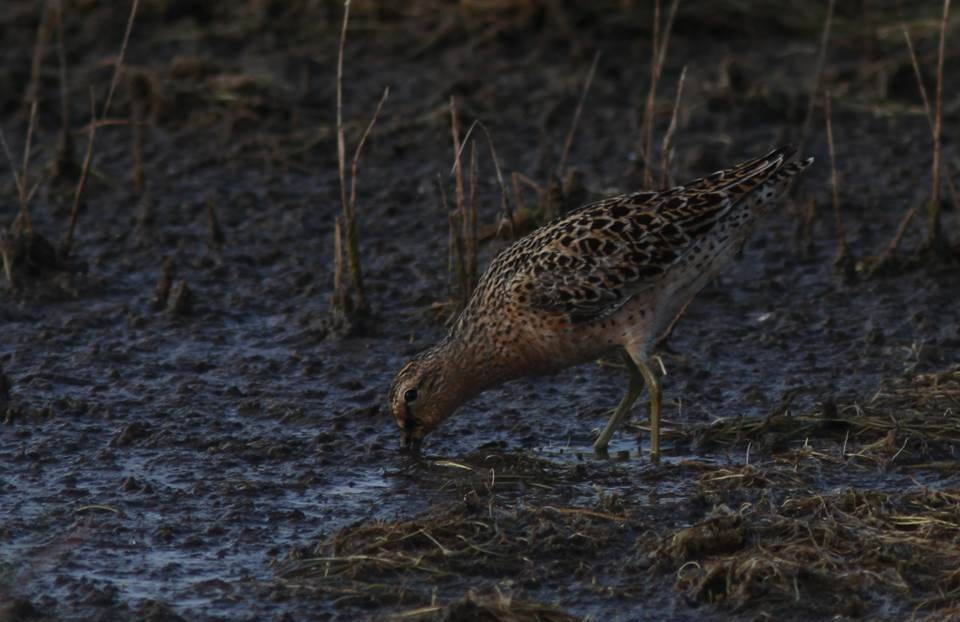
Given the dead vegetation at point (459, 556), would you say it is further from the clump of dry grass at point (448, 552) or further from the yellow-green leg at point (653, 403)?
the yellow-green leg at point (653, 403)

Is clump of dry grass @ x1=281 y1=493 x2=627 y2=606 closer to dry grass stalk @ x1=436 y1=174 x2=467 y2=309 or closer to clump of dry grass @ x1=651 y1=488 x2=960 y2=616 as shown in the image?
clump of dry grass @ x1=651 y1=488 x2=960 y2=616

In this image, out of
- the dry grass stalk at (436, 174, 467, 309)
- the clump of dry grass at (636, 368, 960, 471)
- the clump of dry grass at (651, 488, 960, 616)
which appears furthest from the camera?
the dry grass stalk at (436, 174, 467, 309)

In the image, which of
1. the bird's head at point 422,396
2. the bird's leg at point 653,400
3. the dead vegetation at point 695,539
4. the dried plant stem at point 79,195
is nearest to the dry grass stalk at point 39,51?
the dried plant stem at point 79,195

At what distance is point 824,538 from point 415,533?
1394 millimetres

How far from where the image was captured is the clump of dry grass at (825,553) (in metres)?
5.78

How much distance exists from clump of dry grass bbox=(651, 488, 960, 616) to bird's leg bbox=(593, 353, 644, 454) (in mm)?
1035

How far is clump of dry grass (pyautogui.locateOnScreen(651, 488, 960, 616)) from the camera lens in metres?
5.78

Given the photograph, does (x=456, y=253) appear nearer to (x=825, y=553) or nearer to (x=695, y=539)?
(x=695, y=539)

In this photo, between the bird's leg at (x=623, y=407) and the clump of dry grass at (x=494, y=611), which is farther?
the bird's leg at (x=623, y=407)

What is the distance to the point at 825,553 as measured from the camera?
6.01 m

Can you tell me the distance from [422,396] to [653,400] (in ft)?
3.08

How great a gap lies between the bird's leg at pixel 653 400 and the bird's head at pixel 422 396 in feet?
2.50

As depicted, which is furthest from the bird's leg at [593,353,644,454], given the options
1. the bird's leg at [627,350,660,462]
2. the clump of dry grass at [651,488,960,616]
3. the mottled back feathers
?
the clump of dry grass at [651,488,960,616]

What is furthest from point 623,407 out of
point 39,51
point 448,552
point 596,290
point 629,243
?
point 39,51
